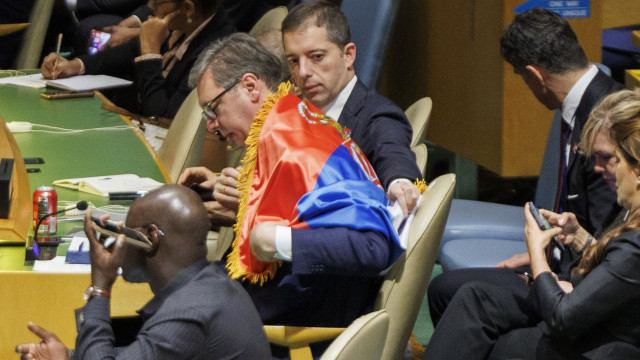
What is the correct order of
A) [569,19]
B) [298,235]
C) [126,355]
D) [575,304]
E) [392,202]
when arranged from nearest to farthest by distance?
[126,355] → [298,235] → [575,304] → [392,202] → [569,19]

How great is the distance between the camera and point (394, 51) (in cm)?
567

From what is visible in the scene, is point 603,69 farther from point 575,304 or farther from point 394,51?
point 394,51

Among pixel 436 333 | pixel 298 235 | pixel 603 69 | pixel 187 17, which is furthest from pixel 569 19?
pixel 298 235

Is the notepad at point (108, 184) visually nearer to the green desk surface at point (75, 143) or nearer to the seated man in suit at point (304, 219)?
the green desk surface at point (75, 143)

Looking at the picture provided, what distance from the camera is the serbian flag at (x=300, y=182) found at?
1993 millimetres

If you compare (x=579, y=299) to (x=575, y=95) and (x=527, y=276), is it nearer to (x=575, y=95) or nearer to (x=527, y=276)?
(x=527, y=276)

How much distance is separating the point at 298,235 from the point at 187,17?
87.6 inches

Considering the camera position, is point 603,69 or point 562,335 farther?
point 603,69

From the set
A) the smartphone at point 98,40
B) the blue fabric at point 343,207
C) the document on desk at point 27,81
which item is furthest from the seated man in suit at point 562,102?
the smartphone at point 98,40

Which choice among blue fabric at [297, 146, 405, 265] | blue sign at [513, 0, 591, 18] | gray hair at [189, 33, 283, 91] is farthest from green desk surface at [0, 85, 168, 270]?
blue sign at [513, 0, 591, 18]

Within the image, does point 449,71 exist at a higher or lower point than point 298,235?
lower

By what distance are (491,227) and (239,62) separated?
1.25m

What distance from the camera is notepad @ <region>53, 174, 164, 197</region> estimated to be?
282 cm

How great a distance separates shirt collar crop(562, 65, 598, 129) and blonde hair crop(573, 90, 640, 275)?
1.57 feet
